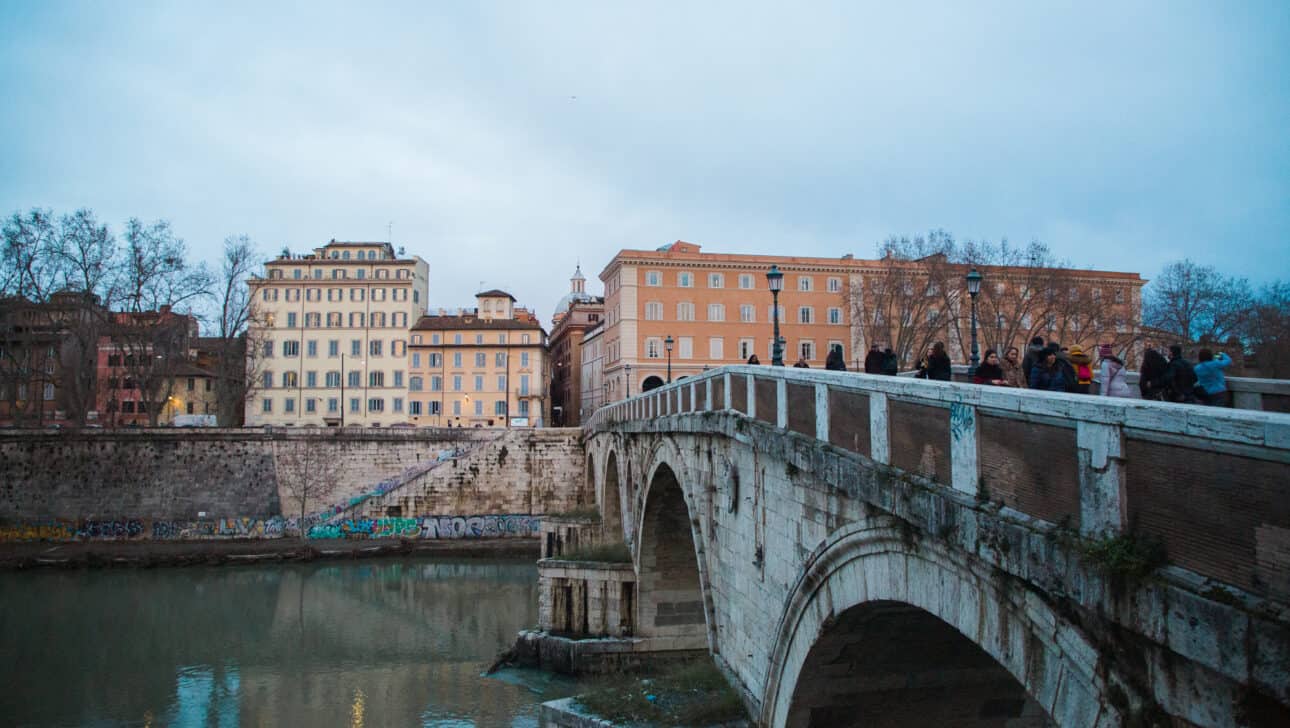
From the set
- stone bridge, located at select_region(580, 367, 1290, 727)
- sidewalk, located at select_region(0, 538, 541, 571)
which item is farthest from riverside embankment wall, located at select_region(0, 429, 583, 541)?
stone bridge, located at select_region(580, 367, 1290, 727)

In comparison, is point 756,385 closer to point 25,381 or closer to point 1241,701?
point 1241,701

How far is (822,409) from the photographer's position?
288 inches

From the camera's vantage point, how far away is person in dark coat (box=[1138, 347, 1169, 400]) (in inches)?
281

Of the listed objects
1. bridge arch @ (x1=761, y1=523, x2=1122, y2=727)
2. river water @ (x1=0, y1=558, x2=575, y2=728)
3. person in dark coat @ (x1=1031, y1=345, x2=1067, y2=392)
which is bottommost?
river water @ (x1=0, y1=558, x2=575, y2=728)

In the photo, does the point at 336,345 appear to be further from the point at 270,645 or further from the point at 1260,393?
the point at 1260,393

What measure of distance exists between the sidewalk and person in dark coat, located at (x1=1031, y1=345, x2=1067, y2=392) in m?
29.3

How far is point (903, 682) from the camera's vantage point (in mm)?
8297

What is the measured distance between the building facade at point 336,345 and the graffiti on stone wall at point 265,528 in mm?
15271

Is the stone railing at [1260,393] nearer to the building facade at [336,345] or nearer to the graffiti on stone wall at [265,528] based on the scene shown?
the graffiti on stone wall at [265,528]

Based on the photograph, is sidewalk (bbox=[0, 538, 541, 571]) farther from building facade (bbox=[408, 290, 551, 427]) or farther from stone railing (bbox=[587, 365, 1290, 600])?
stone railing (bbox=[587, 365, 1290, 600])

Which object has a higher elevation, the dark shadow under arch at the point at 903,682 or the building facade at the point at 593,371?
the building facade at the point at 593,371

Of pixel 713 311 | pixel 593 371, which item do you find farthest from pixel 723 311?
pixel 593 371

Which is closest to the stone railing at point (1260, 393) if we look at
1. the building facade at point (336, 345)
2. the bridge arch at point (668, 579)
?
the bridge arch at point (668, 579)

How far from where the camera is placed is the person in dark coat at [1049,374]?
6871 millimetres
